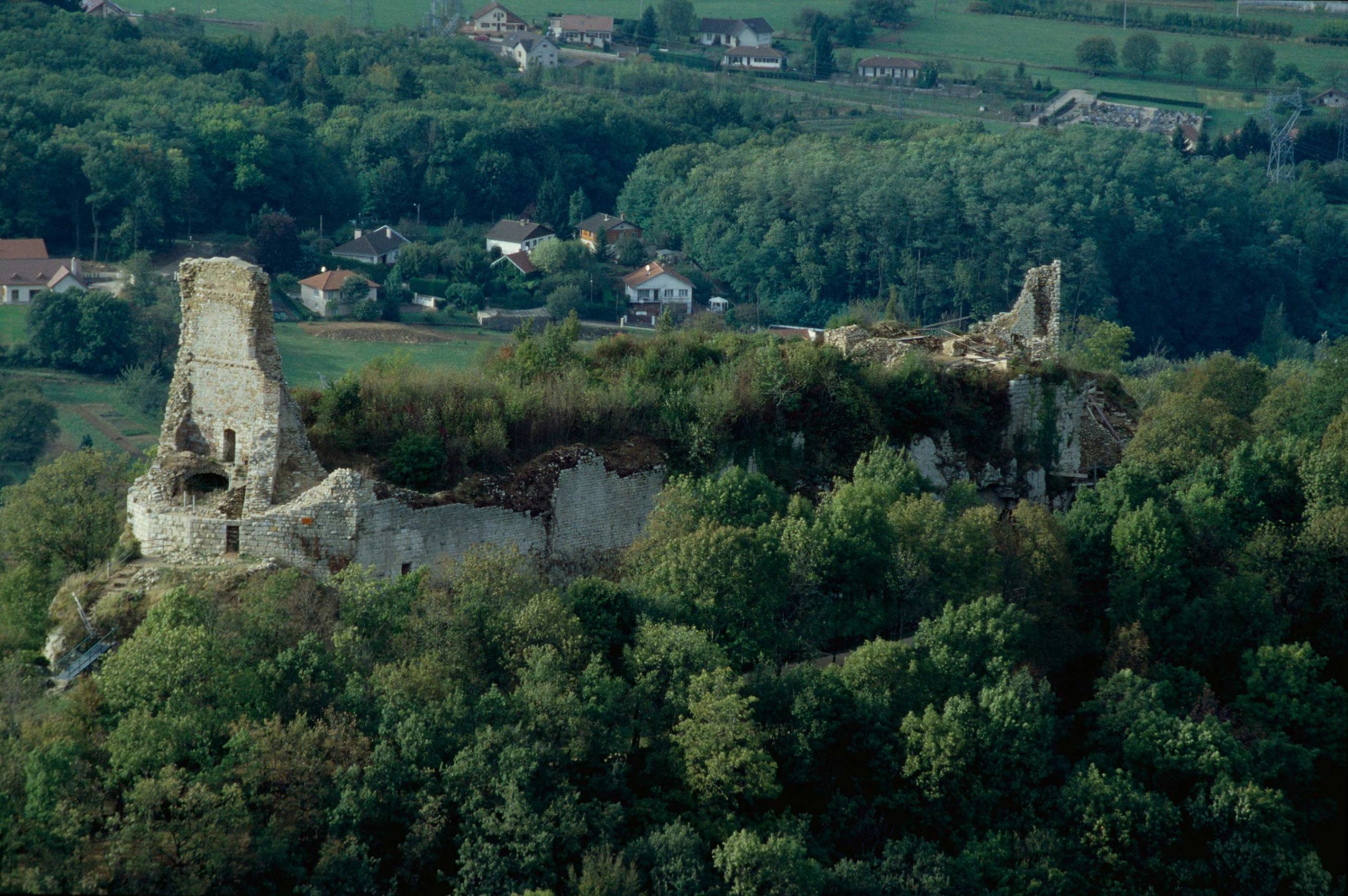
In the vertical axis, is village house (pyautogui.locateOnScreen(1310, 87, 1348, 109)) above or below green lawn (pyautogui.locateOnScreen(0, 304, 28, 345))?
above

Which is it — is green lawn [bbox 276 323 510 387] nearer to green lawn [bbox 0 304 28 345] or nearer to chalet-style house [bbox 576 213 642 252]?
green lawn [bbox 0 304 28 345]

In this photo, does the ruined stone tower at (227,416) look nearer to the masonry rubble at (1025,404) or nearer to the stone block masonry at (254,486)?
the stone block masonry at (254,486)

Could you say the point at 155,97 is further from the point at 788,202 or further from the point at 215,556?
the point at 215,556

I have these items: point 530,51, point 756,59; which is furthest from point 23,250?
point 756,59

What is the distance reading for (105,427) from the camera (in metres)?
48.7

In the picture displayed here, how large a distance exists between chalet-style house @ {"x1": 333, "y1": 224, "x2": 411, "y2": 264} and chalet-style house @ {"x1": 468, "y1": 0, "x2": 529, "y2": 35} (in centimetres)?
4379

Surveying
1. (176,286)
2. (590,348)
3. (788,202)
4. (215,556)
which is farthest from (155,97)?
(215,556)

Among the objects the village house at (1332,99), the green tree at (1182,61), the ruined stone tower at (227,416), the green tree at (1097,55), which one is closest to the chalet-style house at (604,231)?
the green tree at (1097,55)

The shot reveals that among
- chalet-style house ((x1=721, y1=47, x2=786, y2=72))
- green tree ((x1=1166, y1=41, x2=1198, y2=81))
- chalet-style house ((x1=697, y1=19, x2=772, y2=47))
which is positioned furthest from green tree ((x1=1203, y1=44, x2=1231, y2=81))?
chalet-style house ((x1=697, y1=19, x2=772, y2=47))

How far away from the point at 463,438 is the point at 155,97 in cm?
5607

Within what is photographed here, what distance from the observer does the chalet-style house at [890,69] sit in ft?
344

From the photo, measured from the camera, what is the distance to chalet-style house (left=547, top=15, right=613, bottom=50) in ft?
359

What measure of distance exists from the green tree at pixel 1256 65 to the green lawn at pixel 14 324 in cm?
7304

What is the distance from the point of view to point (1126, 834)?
2172 cm
